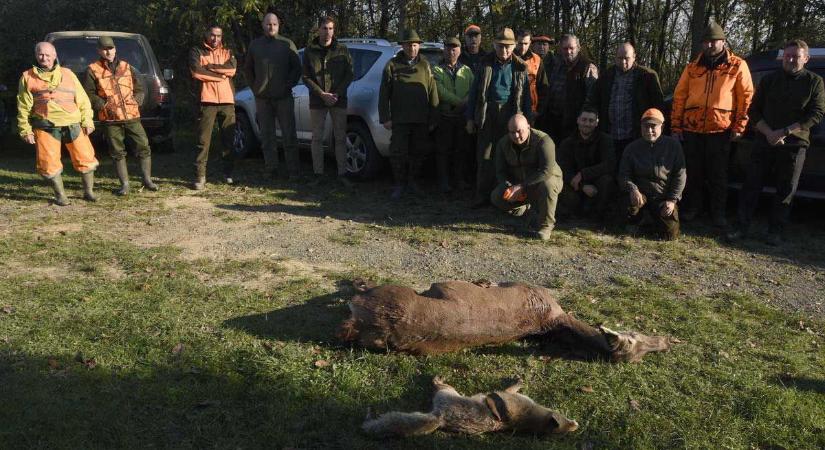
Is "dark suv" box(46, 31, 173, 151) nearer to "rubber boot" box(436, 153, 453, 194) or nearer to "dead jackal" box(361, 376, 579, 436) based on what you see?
"rubber boot" box(436, 153, 453, 194)

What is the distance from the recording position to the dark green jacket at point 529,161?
261 inches

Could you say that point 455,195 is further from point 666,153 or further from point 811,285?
point 811,285

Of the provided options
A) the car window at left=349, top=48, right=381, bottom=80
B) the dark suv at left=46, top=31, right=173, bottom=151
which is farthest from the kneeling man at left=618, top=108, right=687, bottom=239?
the dark suv at left=46, top=31, right=173, bottom=151

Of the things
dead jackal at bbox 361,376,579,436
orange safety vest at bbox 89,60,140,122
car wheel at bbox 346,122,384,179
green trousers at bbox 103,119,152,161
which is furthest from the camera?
car wheel at bbox 346,122,384,179

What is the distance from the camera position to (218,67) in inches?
332

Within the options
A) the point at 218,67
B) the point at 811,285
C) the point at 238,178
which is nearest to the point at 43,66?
the point at 218,67

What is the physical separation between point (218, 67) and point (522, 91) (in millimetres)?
3736

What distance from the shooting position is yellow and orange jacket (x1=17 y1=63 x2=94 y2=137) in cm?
731

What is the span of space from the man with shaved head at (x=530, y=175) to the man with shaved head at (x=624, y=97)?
992mm

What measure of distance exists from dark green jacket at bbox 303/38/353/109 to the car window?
0.42 meters

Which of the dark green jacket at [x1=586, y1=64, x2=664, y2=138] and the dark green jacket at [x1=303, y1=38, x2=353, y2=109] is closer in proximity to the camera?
the dark green jacket at [x1=586, y1=64, x2=664, y2=138]

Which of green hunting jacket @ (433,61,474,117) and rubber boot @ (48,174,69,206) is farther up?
green hunting jacket @ (433,61,474,117)

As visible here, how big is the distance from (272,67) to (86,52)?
3986 millimetres

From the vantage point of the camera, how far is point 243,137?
10.5 meters
